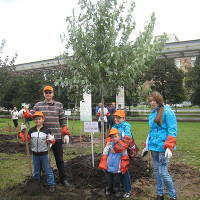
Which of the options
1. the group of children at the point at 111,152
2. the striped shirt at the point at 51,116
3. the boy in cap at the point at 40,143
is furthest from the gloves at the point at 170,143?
the striped shirt at the point at 51,116

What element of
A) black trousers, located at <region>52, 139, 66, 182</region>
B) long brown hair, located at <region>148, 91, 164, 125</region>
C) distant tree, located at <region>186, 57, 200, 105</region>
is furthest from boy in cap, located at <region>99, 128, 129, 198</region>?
distant tree, located at <region>186, 57, 200, 105</region>

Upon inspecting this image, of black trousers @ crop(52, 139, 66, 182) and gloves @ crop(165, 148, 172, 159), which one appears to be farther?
black trousers @ crop(52, 139, 66, 182)

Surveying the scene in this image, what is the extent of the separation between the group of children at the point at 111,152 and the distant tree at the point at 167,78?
86.8ft

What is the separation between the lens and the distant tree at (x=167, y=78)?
31438 mm

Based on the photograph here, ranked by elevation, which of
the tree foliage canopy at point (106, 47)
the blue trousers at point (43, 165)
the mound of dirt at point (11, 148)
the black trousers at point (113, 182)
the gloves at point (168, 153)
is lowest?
the mound of dirt at point (11, 148)

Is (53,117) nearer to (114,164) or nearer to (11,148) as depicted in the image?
(114,164)

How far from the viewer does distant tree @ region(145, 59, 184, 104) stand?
103 ft

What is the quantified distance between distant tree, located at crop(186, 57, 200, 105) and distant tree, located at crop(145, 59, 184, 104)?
198 centimetres

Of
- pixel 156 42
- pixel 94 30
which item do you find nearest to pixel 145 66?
pixel 156 42

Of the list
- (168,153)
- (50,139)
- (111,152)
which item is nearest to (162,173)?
(168,153)

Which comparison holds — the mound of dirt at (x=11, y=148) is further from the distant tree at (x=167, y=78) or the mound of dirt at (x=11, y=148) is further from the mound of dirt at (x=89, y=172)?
the distant tree at (x=167, y=78)

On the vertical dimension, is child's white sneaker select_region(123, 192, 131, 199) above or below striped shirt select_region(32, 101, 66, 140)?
below

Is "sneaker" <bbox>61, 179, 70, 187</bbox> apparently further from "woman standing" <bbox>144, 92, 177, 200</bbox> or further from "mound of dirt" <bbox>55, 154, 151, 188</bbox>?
"woman standing" <bbox>144, 92, 177, 200</bbox>

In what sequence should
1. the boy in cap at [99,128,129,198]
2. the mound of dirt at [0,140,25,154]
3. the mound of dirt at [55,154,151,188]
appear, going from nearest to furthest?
the boy in cap at [99,128,129,198], the mound of dirt at [55,154,151,188], the mound of dirt at [0,140,25,154]
